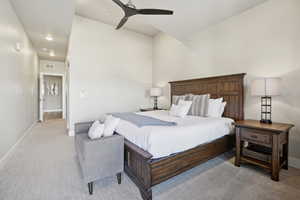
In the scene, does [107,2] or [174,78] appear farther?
[174,78]

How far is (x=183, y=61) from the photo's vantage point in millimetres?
4453

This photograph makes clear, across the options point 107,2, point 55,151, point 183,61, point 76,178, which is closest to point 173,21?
point 183,61

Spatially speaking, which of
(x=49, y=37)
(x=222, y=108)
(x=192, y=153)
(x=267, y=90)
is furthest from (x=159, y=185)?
(x=49, y=37)

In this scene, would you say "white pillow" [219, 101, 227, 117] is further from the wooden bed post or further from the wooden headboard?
the wooden bed post

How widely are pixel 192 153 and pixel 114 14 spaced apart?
160 inches

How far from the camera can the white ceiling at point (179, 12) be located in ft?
9.53

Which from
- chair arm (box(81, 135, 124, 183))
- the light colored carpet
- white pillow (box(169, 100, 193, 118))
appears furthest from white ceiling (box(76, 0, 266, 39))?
the light colored carpet

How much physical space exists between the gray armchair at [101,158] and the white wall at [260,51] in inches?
108

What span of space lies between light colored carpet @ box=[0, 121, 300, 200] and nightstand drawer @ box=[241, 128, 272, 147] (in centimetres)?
51

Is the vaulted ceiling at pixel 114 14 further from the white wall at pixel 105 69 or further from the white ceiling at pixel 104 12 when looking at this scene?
the white wall at pixel 105 69

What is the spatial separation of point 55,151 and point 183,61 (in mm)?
4100

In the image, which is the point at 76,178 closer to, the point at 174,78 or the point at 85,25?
the point at 174,78

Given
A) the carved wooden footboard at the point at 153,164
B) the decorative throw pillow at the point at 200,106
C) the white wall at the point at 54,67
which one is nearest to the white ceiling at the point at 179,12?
the decorative throw pillow at the point at 200,106

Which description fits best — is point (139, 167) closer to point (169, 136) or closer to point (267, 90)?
point (169, 136)
